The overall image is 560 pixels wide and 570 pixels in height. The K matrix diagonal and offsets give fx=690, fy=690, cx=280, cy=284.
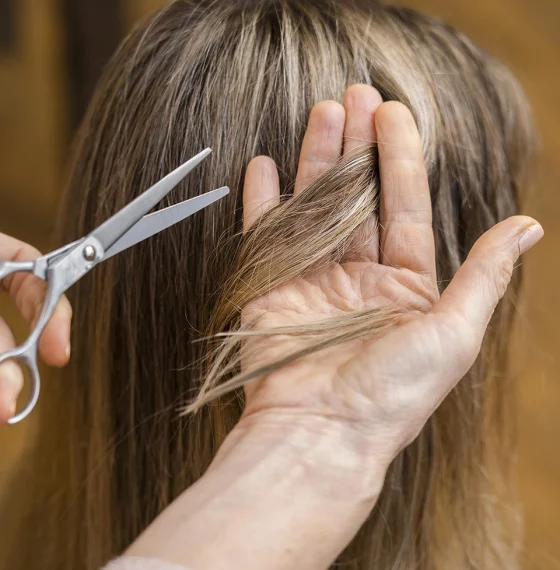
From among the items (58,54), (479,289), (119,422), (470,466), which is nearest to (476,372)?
(470,466)

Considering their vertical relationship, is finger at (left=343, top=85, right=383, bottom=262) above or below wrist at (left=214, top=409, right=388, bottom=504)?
above

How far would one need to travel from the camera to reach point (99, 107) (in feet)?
2.24

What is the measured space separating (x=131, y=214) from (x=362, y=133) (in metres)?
0.19

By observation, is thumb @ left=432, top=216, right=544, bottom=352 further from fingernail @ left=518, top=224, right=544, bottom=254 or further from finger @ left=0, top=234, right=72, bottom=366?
finger @ left=0, top=234, right=72, bottom=366

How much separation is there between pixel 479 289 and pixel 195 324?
257mm

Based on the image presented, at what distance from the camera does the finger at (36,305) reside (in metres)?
0.50

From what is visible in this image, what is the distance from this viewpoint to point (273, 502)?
44 cm

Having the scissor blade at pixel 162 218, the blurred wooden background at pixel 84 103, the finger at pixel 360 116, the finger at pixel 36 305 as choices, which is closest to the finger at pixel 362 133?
the finger at pixel 360 116

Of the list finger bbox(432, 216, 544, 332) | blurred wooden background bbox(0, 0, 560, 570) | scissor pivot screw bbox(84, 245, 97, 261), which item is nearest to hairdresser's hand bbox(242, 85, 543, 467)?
finger bbox(432, 216, 544, 332)

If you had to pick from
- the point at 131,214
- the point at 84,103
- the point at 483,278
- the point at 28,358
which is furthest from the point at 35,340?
the point at 84,103

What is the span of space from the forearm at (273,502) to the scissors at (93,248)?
5.9 inches

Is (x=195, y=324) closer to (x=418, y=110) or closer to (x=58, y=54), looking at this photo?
(x=418, y=110)

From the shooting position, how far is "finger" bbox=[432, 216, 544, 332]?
0.48m

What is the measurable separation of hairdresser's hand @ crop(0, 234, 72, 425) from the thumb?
27 cm
